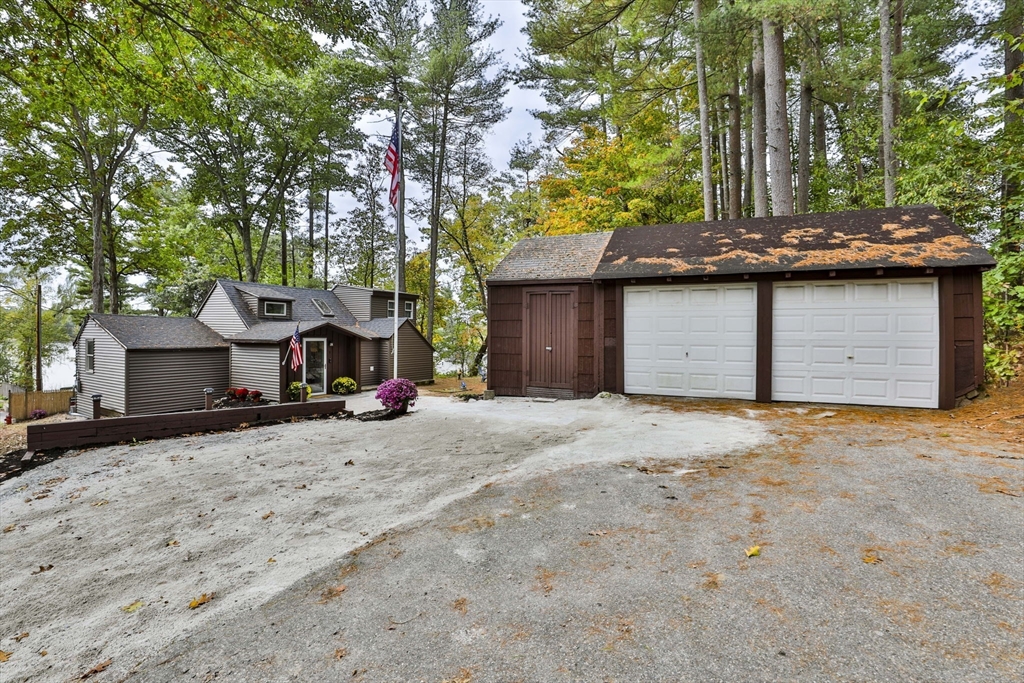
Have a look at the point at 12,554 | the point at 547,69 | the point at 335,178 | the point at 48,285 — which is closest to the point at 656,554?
the point at 12,554

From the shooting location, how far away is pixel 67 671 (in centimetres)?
197

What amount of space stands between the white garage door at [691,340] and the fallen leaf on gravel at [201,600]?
772 centimetres

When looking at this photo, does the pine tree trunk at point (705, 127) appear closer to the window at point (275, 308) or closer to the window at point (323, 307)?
the window at point (323, 307)

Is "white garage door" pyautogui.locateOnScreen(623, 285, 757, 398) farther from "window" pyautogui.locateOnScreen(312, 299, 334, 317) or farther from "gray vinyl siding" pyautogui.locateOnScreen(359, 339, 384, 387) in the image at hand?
"window" pyautogui.locateOnScreen(312, 299, 334, 317)

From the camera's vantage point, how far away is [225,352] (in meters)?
15.2

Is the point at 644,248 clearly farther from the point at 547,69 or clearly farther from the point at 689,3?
the point at 547,69

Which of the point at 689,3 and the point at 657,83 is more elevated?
the point at 689,3

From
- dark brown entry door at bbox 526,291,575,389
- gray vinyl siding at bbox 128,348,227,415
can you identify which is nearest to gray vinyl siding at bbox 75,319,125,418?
gray vinyl siding at bbox 128,348,227,415

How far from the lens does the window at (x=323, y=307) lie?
57.9 ft

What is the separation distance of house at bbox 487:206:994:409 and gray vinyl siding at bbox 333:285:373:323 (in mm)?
10128

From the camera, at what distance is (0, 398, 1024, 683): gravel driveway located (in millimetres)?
1864

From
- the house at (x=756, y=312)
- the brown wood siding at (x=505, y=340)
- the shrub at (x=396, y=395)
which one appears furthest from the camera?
the brown wood siding at (x=505, y=340)

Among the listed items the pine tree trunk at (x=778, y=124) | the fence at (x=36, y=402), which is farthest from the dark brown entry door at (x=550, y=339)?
the fence at (x=36, y=402)

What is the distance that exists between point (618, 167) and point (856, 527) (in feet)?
48.6
